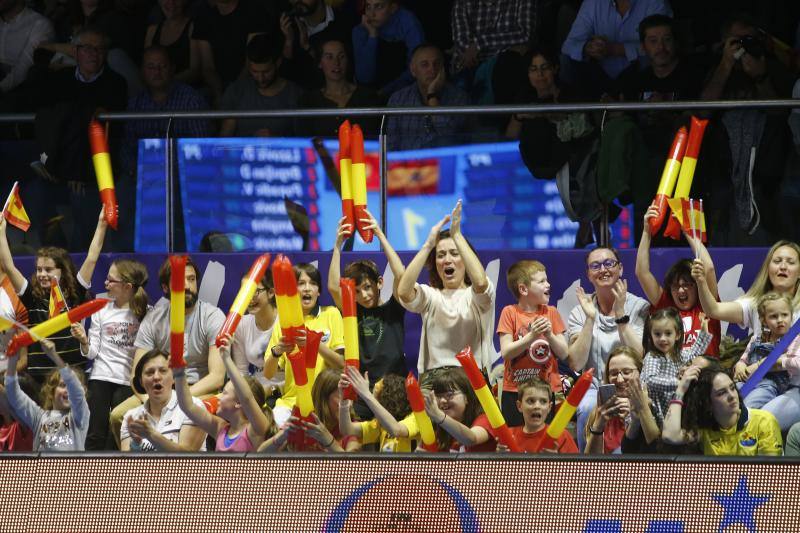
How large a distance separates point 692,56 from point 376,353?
104 inches

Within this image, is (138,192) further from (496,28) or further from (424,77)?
(496,28)

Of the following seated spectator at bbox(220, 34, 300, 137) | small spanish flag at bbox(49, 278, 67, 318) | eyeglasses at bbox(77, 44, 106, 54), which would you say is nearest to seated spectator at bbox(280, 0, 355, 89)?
seated spectator at bbox(220, 34, 300, 137)

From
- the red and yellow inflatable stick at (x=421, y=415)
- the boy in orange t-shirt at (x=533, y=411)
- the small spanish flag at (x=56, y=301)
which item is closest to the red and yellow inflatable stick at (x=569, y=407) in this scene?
the boy in orange t-shirt at (x=533, y=411)

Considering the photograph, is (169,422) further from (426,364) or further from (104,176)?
(104,176)

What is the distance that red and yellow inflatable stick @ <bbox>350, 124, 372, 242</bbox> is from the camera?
25.1 feet

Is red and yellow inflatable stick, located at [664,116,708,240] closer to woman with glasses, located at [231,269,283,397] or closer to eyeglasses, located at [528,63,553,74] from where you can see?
eyeglasses, located at [528,63,553,74]

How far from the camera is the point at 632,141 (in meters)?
8.07

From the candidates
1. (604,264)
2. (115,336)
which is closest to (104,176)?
(115,336)

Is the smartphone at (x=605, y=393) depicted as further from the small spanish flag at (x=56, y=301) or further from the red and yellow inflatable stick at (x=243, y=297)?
the small spanish flag at (x=56, y=301)

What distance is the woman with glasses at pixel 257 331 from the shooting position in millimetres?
8281

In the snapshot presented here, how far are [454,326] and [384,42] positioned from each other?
2.65 metres

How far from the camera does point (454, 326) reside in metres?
7.78

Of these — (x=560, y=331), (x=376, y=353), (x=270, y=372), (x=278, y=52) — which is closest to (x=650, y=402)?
(x=560, y=331)

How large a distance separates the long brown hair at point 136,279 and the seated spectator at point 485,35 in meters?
2.36
